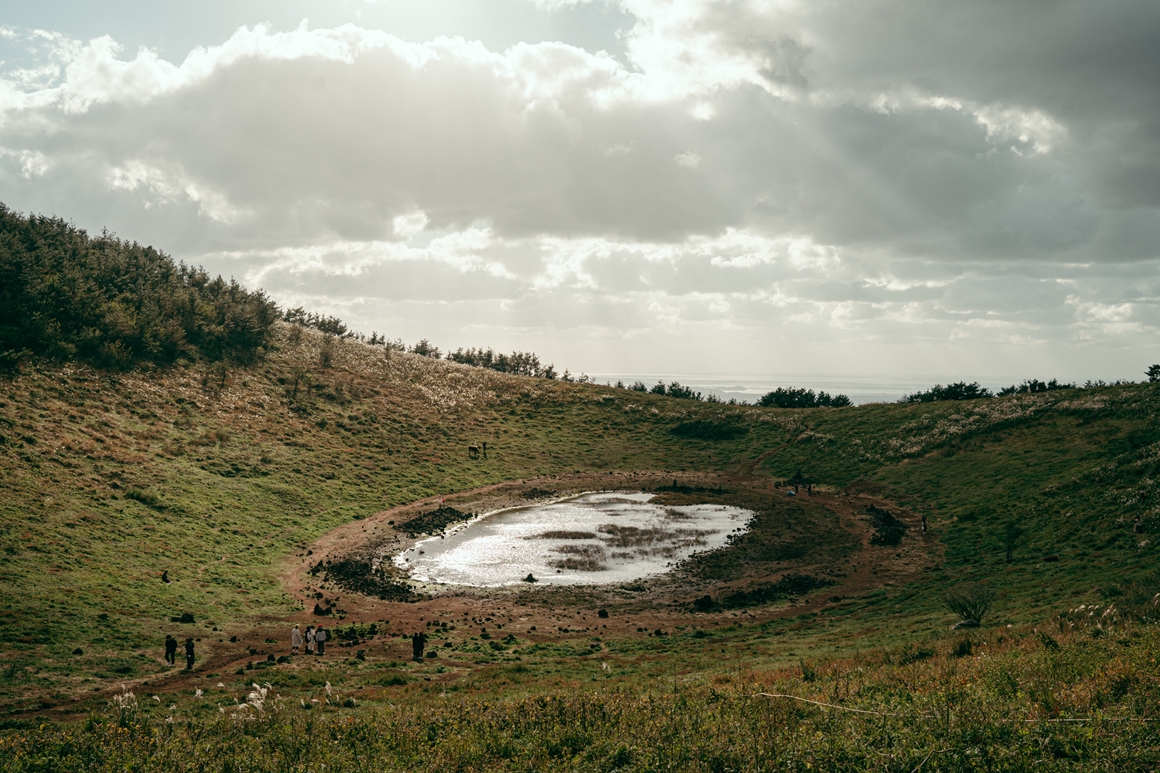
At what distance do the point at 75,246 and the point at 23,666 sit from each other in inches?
3619

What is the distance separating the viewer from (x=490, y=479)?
74125mm

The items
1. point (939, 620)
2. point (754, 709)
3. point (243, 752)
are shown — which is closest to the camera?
point (243, 752)

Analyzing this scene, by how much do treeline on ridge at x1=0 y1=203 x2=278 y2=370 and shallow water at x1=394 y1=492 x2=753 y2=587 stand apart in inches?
1810

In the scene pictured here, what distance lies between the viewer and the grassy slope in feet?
108

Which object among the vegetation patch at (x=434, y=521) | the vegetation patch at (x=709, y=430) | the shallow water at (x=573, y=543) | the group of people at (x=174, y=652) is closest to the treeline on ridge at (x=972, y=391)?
the vegetation patch at (x=709, y=430)

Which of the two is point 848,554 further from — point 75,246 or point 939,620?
point 75,246

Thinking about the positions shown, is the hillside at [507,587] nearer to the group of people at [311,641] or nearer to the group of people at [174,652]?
the group of people at [174,652]

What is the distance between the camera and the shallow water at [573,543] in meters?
44.8

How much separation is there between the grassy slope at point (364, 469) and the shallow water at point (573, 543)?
1130 cm

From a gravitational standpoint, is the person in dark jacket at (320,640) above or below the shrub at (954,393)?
below

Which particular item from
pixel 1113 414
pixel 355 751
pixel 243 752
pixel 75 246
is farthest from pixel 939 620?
pixel 75 246

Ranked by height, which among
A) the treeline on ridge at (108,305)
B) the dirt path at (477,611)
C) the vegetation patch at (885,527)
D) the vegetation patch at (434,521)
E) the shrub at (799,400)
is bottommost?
the dirt path at (477,611)

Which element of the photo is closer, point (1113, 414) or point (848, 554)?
point (848, 554)

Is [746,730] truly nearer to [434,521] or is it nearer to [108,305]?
[434,521]
